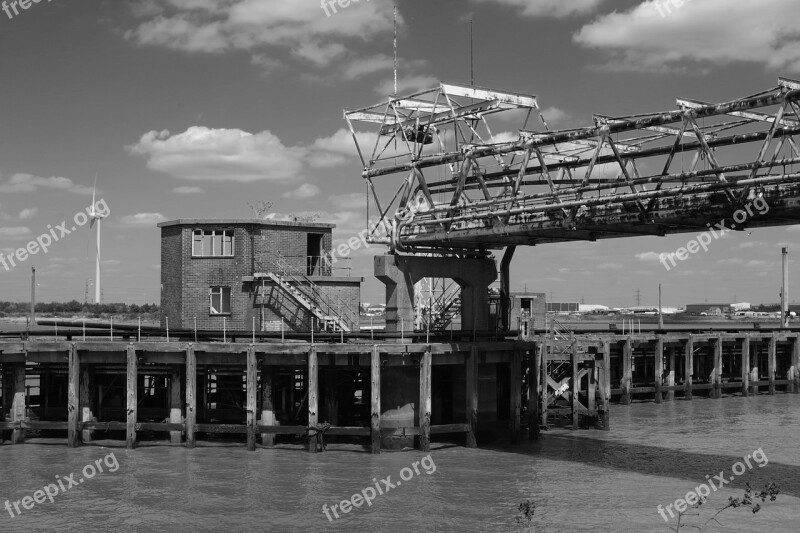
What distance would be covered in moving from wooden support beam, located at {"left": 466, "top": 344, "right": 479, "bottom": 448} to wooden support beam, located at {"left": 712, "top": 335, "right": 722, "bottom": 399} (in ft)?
87.5

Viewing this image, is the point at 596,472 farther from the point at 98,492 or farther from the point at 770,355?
the point at 770,355

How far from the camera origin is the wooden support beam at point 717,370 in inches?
2192

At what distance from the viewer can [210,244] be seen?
150 ft

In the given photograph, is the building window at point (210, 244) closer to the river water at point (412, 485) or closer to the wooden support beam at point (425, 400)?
the river water at point (412, 485)

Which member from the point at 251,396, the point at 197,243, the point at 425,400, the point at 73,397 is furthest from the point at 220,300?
the point at 425,400

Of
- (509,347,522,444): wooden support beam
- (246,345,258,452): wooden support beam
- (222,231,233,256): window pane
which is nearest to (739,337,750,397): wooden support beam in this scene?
(509,347,522,444): wooden support beam

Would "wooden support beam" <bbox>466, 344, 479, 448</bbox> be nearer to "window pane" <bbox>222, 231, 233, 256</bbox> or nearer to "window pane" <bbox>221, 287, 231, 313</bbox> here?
"window pane" <bbox>221, 287, 231, 313</bbox>

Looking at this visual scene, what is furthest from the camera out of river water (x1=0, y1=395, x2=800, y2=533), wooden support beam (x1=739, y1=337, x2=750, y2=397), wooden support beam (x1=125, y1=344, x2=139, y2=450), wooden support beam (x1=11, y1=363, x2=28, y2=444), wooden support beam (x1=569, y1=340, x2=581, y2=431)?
wooden support beam (x1=739, y1=337, x2=750, y2=397)

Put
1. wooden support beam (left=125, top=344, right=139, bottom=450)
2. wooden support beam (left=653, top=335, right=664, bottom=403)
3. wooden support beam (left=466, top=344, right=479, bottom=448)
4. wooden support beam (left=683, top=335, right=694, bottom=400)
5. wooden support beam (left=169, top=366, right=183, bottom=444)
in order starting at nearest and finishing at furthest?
wooden support beam (left=125, top=344, right=139, bottom=450), wooden support beam (left=466, top=344, right=479, bottom=448), wooden support beam (left=169, top=366, right=183, bottom=444), wooden support beam (left=653, top=335, right=664, bottom=403), wooden support beam (left=683, top=335, right=694, bottom=400)

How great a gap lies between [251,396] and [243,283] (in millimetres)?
12257

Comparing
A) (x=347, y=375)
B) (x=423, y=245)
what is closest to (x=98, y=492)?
(x=347, y=375)

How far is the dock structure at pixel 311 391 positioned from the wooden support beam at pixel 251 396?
4cm
